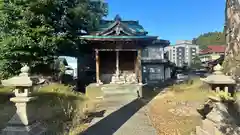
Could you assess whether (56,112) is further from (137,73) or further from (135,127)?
(137,73)

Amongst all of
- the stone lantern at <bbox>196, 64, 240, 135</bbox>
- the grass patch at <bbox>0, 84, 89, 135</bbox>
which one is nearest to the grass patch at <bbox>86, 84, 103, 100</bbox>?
the grass patch at <bbox>0, 84, 89, 135</bbox>

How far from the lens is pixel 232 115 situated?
211 inches

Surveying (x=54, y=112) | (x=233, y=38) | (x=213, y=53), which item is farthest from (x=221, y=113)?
(x=213, y=53)

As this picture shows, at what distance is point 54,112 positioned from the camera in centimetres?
946

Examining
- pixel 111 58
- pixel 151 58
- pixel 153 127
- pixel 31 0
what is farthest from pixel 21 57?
pixel 151 58

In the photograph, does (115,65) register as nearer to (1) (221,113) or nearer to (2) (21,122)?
(2) (21,122)

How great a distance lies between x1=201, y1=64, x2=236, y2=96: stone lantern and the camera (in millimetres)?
5209

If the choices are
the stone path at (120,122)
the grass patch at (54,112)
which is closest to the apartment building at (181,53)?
the stone path at (120,122)

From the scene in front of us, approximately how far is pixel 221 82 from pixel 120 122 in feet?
14.8

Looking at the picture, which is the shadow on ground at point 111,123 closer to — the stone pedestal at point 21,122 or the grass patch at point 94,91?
the stone pedestal at point 21,122

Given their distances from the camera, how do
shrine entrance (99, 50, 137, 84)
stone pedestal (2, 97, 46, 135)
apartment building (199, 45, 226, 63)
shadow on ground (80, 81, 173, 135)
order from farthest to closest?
apartment building (199, 45, 226, 63), shrine entrance (99, 50, 137, 84), shadow on ground (80, 81, 173, 135), stone pedestal (2, 97, 46, 135)

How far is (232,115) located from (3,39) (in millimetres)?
12413

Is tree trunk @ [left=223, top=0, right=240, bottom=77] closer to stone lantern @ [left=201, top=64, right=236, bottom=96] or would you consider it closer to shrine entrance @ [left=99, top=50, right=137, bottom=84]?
stone lantern @ [left=201, top=64, right=236, bottom=96]

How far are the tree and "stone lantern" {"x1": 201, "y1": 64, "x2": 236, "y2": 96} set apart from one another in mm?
10358
